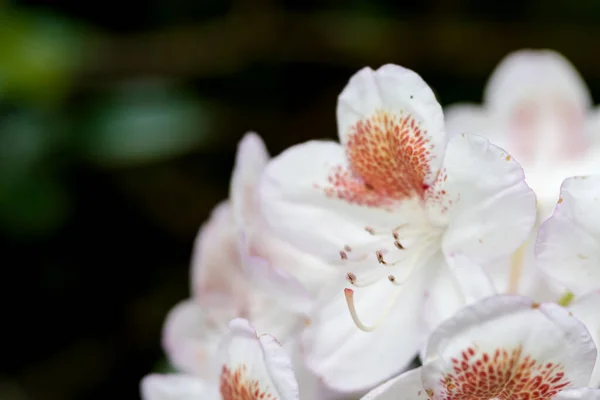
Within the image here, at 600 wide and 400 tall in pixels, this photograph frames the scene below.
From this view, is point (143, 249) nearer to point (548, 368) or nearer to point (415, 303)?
point (415, 303)

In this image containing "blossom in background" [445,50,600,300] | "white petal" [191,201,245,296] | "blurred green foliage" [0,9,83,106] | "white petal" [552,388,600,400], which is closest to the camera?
"white petal" [552,388,600,400]

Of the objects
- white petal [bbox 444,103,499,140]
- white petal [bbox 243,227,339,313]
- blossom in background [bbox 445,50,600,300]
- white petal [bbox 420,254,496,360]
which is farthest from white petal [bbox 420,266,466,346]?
white petal [bbox 444,103,499,140]

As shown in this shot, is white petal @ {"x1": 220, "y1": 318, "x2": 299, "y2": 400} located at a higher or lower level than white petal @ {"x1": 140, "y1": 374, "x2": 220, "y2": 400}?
lower

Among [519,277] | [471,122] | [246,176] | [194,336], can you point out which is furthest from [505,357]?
[471,122]

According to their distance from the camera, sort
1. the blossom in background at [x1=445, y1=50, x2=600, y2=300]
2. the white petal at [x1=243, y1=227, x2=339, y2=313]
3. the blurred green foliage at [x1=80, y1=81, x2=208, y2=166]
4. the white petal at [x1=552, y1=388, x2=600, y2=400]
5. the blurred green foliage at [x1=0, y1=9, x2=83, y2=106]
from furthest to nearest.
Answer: the blurred green foliage at [x1=80, y1=81, x2=208, y2=166]
the blurred green foliage at [x1=0, y1=9, x2=83, y2=106]
the blossom in background at [x1=445, y1=50, x2=600, y2=300]
the white petal at [x1=243, y1=227, x2=339, y2=313]
the white petal at [x1=552, y1=388, x2=600, y2=400]

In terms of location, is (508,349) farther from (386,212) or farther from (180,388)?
(180,388)

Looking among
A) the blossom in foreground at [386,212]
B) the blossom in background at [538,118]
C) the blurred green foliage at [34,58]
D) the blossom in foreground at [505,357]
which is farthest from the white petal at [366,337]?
the blurred green foliage at [34,58]

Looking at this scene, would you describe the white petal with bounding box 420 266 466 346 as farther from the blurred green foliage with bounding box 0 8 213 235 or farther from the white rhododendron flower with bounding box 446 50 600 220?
the blurred green foliage with bounding box 0 8 213 235
